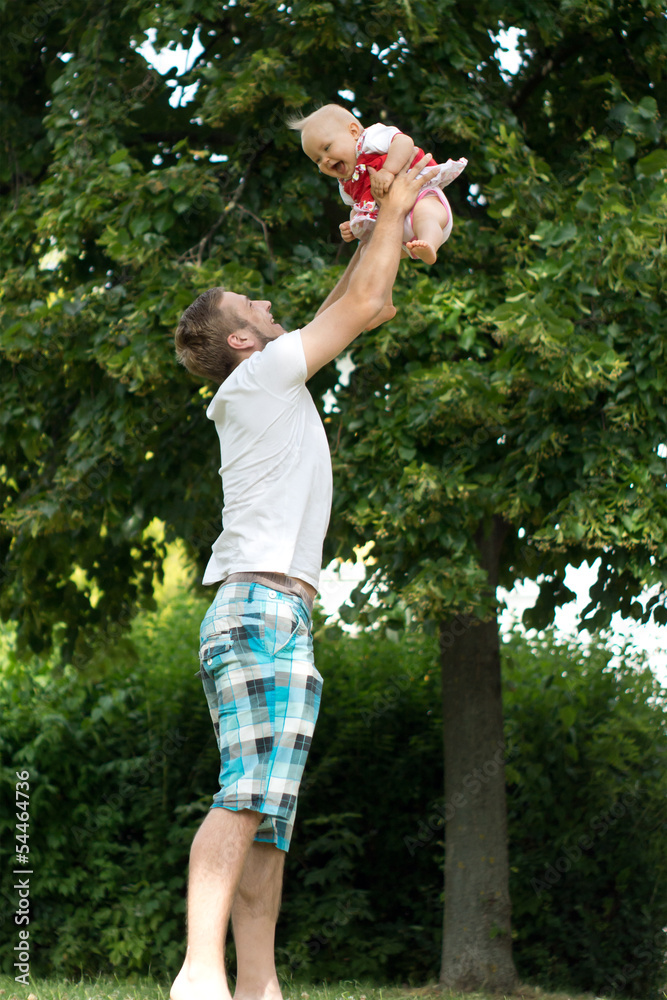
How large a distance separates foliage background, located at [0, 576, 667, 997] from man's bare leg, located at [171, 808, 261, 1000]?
4137 millimetres

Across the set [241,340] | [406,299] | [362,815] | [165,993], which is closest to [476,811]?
[362,815]

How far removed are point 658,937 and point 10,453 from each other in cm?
503

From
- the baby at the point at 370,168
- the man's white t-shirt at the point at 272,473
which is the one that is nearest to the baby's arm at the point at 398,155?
the baby at the point at 370,168

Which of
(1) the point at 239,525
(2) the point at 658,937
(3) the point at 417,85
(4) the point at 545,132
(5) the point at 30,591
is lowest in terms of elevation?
(2) the point at 658,937

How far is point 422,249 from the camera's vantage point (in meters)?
2.79

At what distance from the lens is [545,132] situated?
20.3 ft

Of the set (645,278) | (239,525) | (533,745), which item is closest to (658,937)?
(533,745)

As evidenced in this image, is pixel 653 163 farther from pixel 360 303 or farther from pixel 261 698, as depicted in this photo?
pixel 261 698

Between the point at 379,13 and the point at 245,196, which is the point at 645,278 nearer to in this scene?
the point at 379,13

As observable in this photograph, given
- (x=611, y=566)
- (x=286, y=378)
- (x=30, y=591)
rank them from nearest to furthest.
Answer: (x=286, y=378) → (x=611, y=566) → (x=30, y=591)

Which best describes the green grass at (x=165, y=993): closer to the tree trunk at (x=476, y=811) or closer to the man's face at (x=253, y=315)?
the tree trunk at (x=476, y=811)

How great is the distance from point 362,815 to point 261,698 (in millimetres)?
4962

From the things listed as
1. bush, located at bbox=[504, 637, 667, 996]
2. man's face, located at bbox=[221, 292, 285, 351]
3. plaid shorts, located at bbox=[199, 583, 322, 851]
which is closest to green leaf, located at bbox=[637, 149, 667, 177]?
man's face, located at bbox=[221, 292, 285, 351]

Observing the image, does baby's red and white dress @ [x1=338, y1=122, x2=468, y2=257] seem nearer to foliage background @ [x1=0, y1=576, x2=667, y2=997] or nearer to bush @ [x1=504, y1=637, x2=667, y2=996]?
foliage background @ [x1=0, y1=576, x2=667, y2=997]
